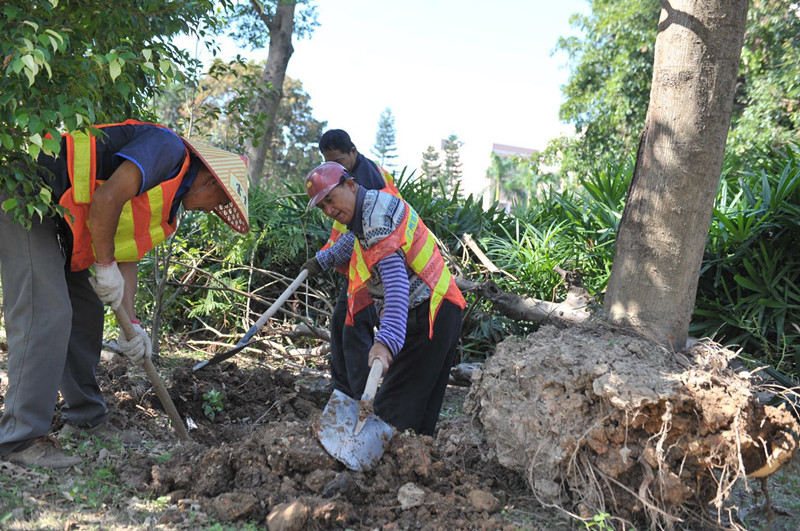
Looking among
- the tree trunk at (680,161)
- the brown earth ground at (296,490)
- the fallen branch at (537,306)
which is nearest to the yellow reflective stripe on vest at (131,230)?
the brown earth ground at (296,490)

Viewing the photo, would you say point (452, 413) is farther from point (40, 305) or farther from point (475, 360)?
point (40, 305)

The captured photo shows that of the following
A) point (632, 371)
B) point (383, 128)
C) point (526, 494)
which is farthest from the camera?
A: point (383, 128)

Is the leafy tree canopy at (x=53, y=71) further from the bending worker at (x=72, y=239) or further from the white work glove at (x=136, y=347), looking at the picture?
the white work glove at (x=136, y=347)

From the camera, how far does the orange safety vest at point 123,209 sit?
2.64m

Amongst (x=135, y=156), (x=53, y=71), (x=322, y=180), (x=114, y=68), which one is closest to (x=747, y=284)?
(x=322, y=180)

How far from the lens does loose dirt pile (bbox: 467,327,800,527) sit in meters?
2.29

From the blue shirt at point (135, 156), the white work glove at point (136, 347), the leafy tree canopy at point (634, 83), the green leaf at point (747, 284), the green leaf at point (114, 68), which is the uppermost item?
the leafy tree canopy at point (634, 83)

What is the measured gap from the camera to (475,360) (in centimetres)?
530

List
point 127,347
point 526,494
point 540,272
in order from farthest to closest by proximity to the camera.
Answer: point 540,272, point 127,347, point 526,494

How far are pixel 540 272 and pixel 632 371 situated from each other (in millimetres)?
2815

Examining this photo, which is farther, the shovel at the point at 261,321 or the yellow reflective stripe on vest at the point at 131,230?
the shovel at the point at 261,321

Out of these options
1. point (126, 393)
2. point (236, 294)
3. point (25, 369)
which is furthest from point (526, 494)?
point (236, 294)

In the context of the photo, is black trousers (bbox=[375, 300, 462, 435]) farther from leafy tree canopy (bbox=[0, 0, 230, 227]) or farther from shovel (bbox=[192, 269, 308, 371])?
leafy tree canopy (bbox=[0, 0, 230, 227])

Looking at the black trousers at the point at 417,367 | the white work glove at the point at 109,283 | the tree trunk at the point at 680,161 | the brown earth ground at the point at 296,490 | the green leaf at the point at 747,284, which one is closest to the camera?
the brown earth ground at the point at 296,490
